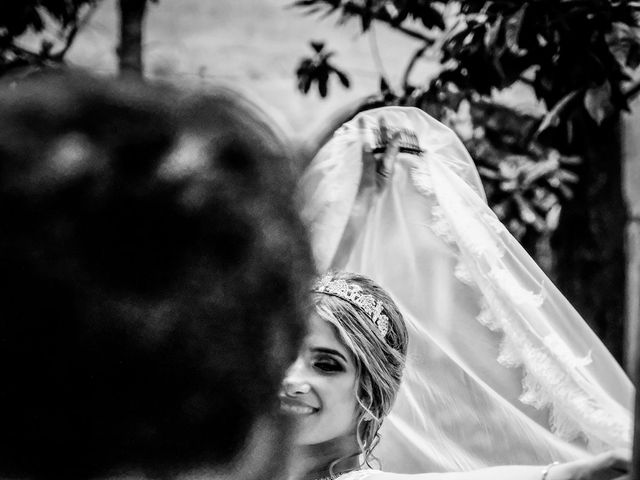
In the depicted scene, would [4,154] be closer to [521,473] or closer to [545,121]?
[521,473]

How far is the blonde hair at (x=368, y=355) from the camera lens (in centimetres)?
230

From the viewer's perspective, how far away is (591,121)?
363cm

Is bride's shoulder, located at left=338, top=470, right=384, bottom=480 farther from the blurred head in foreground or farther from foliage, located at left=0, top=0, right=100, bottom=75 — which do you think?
foliage, located at left=0, top=0, right=100, bottom=75

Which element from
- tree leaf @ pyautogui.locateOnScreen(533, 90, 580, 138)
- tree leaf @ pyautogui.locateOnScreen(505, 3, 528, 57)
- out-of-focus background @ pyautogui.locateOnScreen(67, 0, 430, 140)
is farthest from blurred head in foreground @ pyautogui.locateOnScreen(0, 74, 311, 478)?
out-of-focus background @ pyautogui.locateOnScreen(67, 0, 430, 140)

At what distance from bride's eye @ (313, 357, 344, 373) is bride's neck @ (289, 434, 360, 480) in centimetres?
17

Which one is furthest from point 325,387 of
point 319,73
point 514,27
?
point 319,73

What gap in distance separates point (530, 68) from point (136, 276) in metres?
3.42

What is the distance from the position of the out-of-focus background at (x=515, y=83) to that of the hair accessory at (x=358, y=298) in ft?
1.88

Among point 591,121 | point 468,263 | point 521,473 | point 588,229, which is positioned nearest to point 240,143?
point 521,473

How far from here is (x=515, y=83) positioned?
173 inches

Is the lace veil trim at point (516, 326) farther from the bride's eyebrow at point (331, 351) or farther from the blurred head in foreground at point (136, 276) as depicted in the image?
the blurred head in foreground at point (136, 276)

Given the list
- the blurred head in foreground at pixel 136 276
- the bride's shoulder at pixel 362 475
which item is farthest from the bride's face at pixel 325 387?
the blurred head in foreground at pixel 136 276

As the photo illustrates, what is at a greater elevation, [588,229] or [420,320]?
[588,229]

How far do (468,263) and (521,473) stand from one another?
78cm
